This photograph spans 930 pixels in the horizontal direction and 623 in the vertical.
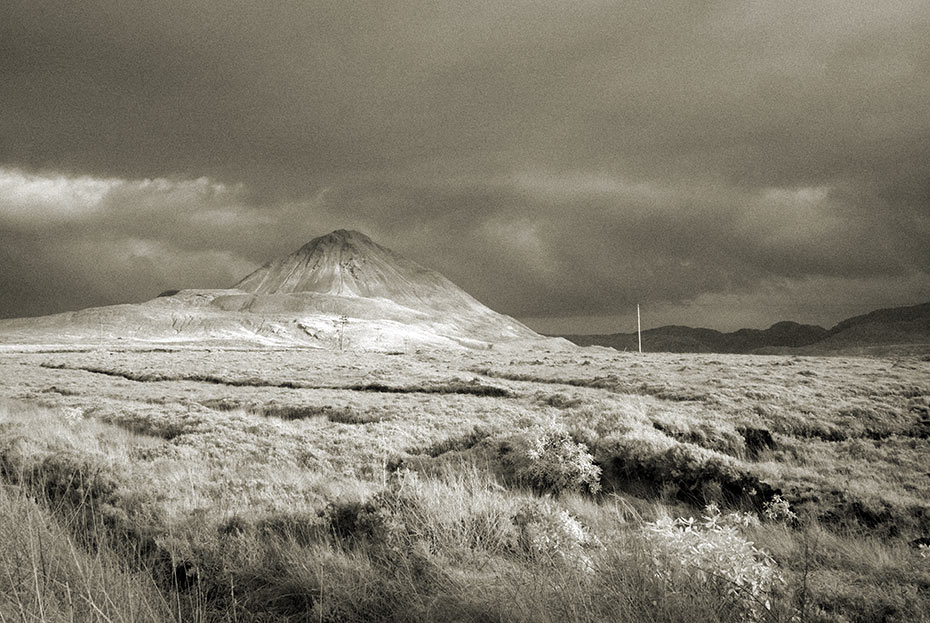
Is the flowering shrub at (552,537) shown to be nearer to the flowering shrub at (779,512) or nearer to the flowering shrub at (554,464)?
the flowering shrub at (554,464)

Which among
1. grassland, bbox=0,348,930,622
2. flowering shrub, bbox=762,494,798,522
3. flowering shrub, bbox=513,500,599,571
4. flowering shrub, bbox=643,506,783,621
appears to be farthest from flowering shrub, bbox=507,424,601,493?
flowering shrub, bbox=643,506,783,621

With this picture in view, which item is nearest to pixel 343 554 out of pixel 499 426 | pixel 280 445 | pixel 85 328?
pixel 280 445

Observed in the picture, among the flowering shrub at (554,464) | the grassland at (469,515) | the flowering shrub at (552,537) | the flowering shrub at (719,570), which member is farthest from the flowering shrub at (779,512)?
the flowering shrub at (719,570)

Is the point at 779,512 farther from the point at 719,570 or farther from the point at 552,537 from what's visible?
the point at 719,570

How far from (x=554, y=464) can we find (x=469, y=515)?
183 inches

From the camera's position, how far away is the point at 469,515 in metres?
6.96

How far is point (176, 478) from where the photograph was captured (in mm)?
9758

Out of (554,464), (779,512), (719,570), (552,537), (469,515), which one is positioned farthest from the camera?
(554,464)

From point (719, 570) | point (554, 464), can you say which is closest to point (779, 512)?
point (554, 464)

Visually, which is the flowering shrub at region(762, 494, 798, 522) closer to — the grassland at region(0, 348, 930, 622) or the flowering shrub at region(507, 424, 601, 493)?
the grassland at region(0, 348, 930, 622)

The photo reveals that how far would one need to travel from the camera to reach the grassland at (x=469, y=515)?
4.78 metres

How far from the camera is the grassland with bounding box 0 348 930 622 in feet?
15.7

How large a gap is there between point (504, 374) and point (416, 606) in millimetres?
39147

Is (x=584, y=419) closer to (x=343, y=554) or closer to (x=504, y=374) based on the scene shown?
(x=343, y=554)
